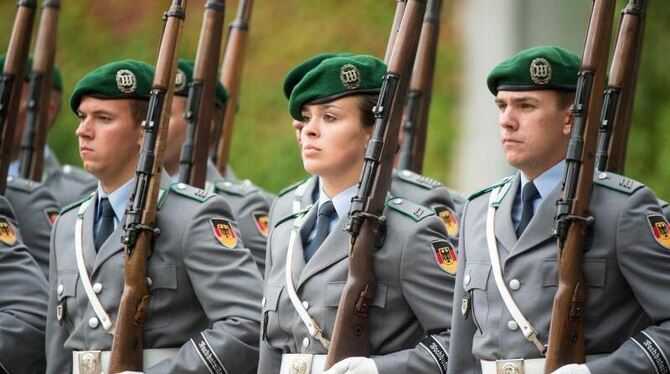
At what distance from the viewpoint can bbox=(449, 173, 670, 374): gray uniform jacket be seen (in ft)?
23.7

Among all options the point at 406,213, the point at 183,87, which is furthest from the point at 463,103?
the point at 406,213

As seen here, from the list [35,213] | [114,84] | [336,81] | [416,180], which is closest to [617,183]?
[336,81]

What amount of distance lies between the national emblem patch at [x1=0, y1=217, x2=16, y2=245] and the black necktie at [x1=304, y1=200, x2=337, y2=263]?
2.07 m

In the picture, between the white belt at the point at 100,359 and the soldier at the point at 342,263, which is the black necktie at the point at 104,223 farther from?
the soldier at the point at 342,263

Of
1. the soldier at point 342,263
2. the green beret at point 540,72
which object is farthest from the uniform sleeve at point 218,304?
the green beret at point 540,72

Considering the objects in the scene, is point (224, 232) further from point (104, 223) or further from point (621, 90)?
point (621, 90)

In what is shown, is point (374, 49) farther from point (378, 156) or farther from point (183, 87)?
point (378, 156)

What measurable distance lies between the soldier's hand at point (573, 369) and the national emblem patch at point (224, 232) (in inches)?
83.4

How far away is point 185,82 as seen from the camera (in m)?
11.1

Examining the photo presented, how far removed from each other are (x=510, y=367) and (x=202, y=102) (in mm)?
4007

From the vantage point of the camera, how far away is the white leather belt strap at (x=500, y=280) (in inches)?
290

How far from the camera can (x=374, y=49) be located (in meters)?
18.1

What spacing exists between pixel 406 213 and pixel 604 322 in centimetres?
119

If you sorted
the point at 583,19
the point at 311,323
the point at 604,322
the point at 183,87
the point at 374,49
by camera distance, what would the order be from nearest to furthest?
the point at 604,322
the point at 311,323
the point at 183,87
the point at 583,19
the point at 374,49
